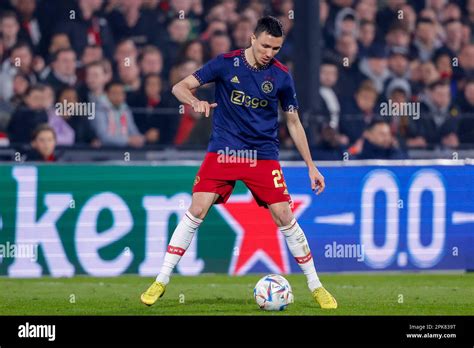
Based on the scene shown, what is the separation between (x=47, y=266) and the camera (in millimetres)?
13547

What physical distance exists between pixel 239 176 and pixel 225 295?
155cm

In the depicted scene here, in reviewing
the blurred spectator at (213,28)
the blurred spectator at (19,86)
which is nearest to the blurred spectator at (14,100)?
the blurred spectator at (19,86)

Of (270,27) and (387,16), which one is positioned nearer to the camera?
(270,27)

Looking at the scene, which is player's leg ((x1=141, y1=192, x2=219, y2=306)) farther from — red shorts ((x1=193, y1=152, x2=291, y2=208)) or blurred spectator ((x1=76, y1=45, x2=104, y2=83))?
blurred spectator ((x1=76, y1=45, x2=104, y2=83))

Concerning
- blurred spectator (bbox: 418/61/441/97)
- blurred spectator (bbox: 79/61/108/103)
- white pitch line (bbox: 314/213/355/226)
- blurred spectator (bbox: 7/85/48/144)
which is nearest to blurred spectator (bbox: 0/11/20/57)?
blurred spectator (bbox: 79/61/108/103)

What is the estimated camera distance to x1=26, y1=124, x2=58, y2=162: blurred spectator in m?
14.2

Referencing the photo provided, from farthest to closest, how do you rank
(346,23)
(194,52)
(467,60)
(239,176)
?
(467,60) < (346,23) < (194,52) < (239,176)

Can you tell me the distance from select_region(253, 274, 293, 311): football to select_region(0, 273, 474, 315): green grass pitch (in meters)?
0.08

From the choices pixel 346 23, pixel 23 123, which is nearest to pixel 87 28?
pixel 23 123

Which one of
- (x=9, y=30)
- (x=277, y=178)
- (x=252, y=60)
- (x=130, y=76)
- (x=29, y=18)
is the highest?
(x=29, y=18)

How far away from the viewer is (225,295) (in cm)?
1173

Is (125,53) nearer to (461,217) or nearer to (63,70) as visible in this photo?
(63,70)
